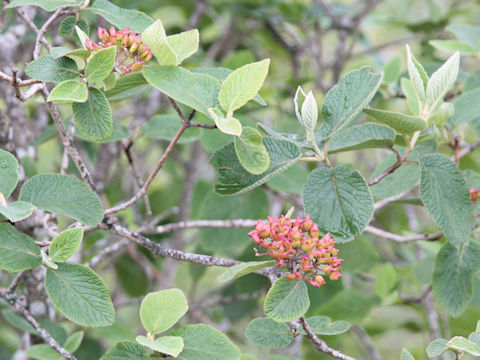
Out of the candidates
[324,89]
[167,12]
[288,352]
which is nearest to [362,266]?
[288,352]

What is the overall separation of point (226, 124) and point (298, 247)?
19 cm

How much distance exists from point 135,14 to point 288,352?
1.16 meters

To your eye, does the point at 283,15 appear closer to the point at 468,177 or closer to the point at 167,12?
the point at 167,12

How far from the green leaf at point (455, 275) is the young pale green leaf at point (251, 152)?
1.41 ft

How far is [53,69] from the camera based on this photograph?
784mm

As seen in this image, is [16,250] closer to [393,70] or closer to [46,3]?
[46,3]

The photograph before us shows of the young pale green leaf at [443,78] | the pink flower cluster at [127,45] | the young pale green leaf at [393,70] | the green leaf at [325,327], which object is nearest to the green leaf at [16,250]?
the pink flower cluster at [127,45]

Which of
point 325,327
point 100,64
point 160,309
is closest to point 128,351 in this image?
point 160,309

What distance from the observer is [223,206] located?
4.63ft

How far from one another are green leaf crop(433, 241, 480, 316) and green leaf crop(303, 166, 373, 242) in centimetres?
28

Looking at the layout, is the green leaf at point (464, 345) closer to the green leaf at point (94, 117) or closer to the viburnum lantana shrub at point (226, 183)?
the viburnum lantana shrub at point (226, 183)

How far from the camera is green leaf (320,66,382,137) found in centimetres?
83

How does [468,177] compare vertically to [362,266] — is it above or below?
above

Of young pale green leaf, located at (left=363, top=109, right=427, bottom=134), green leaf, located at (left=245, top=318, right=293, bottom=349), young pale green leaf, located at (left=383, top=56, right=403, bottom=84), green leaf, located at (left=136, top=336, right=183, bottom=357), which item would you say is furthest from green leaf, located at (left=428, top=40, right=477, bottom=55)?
green leaf, located at (left=136, top=336, right=183, bottom=357)
